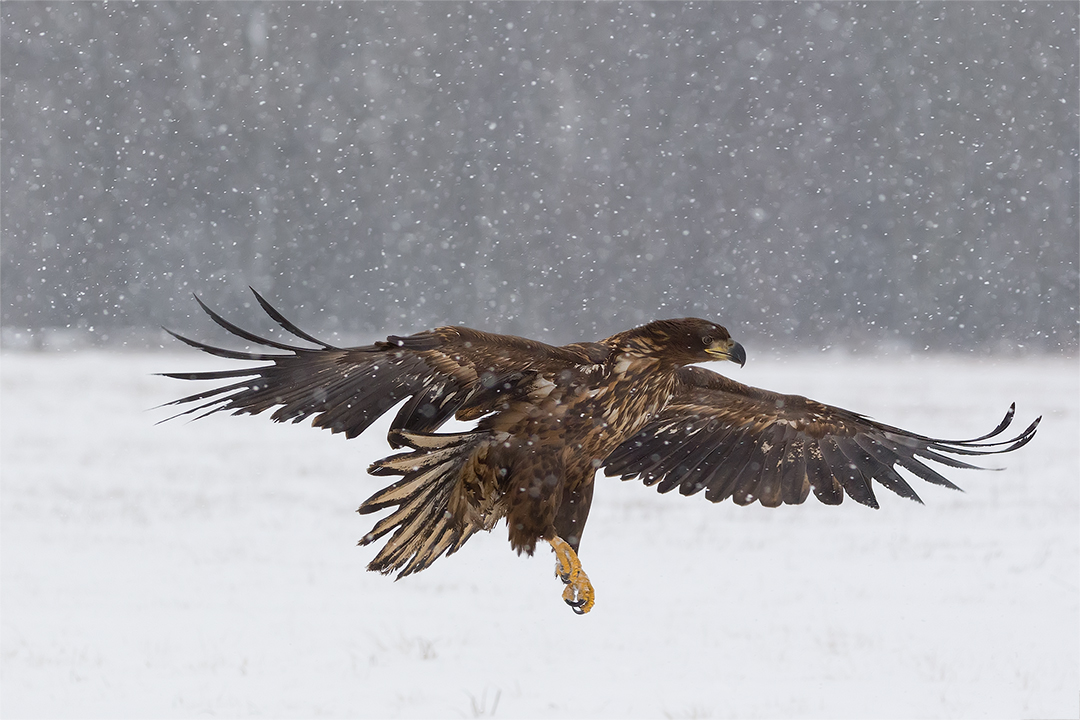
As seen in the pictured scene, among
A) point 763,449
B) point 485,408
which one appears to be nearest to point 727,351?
point 485,408

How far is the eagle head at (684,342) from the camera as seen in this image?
173 inches

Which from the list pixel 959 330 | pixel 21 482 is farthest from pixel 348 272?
pixel 21 482

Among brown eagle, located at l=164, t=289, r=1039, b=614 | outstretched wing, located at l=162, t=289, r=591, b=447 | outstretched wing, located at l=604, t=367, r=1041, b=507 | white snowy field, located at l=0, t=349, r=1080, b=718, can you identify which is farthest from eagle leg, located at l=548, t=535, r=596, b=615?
white snowy field, located at l=0, t=349, r=1080, b=718

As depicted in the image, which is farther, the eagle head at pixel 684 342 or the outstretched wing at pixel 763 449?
the outstretched wing at pixel 763 449

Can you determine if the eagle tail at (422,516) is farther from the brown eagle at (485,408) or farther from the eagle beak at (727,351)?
the eagle beak at (727,351)

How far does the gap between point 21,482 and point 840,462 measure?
34.3ft

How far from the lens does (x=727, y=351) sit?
4.37 m

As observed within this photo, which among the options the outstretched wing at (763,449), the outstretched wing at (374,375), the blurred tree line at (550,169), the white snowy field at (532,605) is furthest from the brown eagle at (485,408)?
the blurred tree line at (550,169)

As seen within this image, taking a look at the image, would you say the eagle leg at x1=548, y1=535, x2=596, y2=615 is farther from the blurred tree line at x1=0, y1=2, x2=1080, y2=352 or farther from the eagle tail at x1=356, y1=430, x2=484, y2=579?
the blurred tree line at x1=0, y1=2, x2=1080, y2=352

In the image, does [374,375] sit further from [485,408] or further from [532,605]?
[532,605]

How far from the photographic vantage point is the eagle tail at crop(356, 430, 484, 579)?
177 inches

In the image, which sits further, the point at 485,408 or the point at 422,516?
the point at 422,516

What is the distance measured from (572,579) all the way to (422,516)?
752 millimetres

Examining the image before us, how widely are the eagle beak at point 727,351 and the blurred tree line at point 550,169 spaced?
42.8 metres
